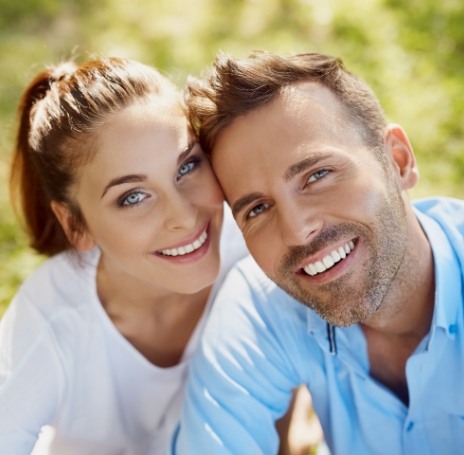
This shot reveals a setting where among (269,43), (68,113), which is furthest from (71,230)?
(269,43)

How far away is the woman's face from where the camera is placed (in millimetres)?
2256

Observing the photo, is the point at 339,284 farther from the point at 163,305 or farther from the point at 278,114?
the point at 163,305

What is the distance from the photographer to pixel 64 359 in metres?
2.47

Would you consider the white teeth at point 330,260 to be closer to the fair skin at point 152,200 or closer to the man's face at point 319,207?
the man's face at point 319,207

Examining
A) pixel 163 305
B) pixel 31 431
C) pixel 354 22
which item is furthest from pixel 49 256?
pixel 354 22

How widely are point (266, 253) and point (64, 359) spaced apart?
0.89 meters

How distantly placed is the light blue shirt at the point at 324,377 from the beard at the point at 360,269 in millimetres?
180

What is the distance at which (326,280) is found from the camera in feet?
6.83

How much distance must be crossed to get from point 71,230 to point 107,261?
8.1 inches

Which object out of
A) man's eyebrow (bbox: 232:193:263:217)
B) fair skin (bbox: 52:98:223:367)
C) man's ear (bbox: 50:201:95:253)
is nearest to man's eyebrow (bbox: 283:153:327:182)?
man's eyebrow (bbox: 232:193:263:217)

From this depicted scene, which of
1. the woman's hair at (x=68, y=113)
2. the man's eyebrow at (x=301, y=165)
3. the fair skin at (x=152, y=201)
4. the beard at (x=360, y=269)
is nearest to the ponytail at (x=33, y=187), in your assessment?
the woman's hair at (x=68, y=113)

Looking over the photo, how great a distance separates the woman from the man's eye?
0.22 m

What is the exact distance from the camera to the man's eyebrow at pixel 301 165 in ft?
6.78

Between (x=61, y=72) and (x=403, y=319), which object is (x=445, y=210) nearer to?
(x=403, y=319)
